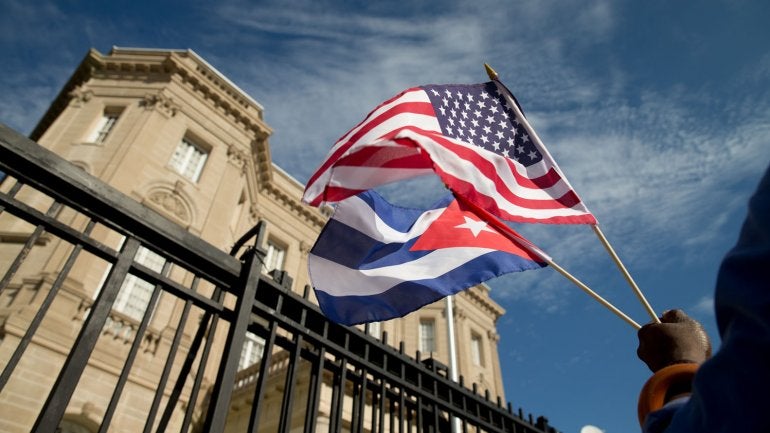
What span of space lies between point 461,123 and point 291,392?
2585 mm

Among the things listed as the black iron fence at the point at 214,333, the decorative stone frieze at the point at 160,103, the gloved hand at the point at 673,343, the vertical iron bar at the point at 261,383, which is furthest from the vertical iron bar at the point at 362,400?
the decorative stone frieze at the point at 160,103

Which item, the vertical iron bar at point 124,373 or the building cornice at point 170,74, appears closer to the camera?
the vertical iron bar at point 124,373

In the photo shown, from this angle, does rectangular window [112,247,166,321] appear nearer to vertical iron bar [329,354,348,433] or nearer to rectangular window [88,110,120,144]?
rectangular window [88,110,120,144]

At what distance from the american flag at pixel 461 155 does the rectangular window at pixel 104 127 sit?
15184 mm

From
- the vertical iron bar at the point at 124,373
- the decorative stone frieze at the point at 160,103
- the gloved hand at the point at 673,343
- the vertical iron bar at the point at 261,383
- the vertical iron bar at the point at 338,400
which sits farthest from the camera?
the decorative stone frieze at the point at 160,103

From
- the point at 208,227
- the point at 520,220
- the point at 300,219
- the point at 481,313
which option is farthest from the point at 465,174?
the point at 481,313

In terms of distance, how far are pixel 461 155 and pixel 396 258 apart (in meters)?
0.99

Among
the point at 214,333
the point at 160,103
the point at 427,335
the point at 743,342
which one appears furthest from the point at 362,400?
the point at 427,335

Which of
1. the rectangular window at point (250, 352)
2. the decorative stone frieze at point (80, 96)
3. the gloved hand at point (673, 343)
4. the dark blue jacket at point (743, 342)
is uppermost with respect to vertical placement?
the decorative stone frieze at point (80, 96)

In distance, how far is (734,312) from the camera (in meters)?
0.85

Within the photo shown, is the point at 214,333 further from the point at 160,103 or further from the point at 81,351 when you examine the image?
the point at 160,103

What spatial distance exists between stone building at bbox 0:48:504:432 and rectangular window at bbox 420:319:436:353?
0.77ft

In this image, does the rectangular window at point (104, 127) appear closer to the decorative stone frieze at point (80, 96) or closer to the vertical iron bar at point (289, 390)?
the decorative stone frieze at point (80, 96)

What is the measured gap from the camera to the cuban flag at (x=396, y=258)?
11.7 ft
